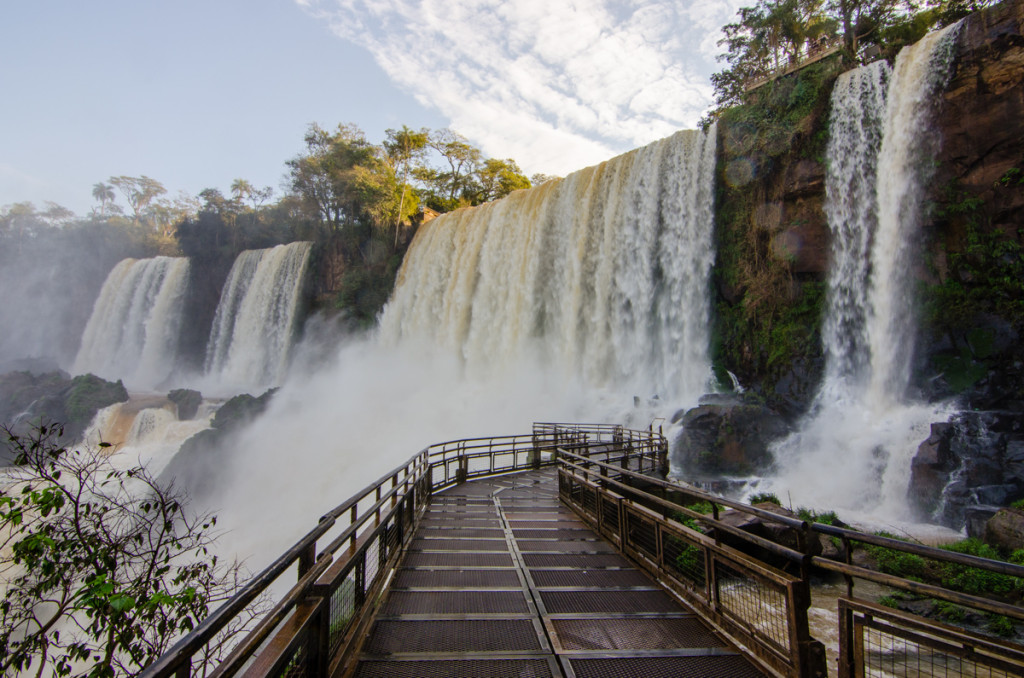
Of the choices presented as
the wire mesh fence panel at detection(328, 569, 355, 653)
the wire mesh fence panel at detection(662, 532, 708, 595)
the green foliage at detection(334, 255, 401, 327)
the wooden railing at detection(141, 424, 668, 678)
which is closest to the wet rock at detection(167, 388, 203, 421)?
the green foliage at detection(334, 255, 401, 327)

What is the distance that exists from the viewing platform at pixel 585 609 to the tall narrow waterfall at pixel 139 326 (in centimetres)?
4943

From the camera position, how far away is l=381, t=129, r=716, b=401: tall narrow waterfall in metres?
21.4

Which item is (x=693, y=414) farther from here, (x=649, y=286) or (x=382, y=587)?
(x=382, y=587)

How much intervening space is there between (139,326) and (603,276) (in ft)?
150

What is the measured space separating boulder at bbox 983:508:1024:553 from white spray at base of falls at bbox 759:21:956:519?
12.1 feet

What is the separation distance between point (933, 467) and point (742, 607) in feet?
38.9

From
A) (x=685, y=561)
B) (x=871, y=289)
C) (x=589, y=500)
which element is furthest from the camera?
(x=871, y=289)

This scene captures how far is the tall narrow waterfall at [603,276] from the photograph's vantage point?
70.1 feet

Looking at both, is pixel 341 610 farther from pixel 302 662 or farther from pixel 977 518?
pixel 977 518

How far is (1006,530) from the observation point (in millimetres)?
8648

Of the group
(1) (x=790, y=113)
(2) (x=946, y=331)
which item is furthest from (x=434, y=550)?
(1) (x=790, y=113)

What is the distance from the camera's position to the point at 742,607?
369 cm

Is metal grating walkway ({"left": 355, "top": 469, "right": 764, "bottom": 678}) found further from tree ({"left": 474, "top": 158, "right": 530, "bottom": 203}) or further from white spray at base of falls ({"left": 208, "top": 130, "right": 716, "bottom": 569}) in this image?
tree ({"left": 474, "top": 158, "right": 530, "bottom": 203})

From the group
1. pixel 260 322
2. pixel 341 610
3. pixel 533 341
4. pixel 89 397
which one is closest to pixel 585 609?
pixel 341 610
